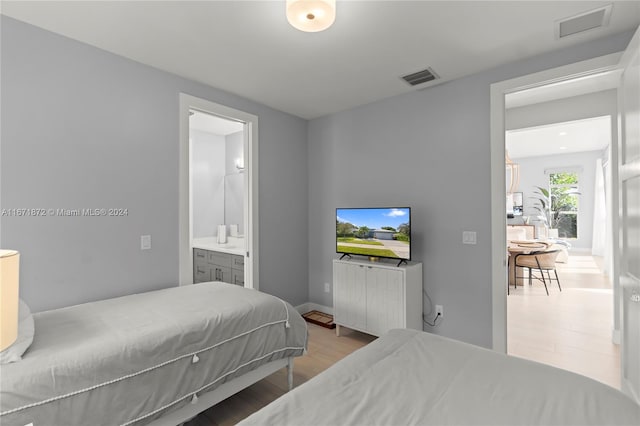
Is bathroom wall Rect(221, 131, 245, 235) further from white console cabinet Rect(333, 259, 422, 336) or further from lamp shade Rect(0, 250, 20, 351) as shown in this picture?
lamp shade Rect(0, 250, 20, 351)

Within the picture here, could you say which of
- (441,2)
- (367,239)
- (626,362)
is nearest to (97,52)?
(441,2)

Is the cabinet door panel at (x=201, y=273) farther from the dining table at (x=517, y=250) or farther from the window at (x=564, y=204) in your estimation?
the window at (x=564, y=204)

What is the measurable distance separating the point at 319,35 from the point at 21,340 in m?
2.40

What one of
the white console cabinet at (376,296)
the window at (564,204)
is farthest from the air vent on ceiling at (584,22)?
the window at (564,204)

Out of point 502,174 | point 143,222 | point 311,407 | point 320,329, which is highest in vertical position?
point 502,174

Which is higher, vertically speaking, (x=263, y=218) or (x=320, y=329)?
(x=263, y=218)

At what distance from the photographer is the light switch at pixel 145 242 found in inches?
103

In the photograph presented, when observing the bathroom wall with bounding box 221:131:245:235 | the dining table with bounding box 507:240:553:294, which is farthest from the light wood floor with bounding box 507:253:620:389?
the bathroom wall with bounding box 221:131:245:235

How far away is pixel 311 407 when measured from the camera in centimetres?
105

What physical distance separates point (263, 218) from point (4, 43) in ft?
7.92

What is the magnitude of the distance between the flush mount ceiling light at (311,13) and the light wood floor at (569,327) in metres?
3.19

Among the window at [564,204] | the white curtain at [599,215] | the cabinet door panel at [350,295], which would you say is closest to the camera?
the cabinet door panel at [350,295]

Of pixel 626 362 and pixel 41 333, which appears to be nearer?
pixel 41 333

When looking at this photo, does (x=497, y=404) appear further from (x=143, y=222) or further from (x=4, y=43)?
(x=4, y=43)
